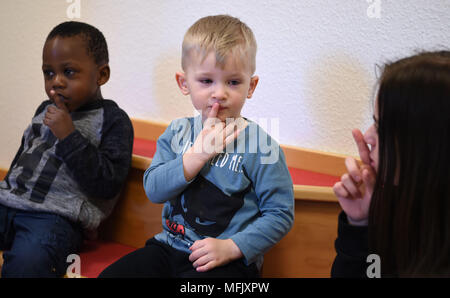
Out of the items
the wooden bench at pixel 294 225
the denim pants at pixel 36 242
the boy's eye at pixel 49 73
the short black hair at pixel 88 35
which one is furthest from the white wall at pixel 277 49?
the denim pants at pixel 36 242

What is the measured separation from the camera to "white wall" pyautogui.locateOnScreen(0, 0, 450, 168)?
1.07 meters

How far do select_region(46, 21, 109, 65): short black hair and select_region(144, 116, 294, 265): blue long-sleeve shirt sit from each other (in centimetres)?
39

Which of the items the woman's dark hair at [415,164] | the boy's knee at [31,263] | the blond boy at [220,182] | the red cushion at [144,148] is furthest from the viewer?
the red cushion at [144,148]

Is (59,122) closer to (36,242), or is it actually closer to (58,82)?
(58,82)

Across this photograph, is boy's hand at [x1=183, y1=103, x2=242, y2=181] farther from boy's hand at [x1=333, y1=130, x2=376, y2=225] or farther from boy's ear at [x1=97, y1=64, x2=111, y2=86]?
boy's ear at [x1=97, y1=64, x2=111, y2=86]

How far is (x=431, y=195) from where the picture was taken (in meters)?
0.55

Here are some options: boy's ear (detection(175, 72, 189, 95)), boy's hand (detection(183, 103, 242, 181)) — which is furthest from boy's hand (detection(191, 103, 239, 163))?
boy's ear (detection(175, 72, 189, 95))

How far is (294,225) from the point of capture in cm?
93

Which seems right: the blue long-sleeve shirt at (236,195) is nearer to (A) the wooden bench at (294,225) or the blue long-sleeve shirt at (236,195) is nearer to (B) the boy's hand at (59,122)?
(A) the wooden bench at (294,225)

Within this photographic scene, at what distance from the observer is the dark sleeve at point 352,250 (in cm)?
66

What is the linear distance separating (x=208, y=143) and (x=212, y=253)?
0.21m

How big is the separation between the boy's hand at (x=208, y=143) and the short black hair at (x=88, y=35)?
0.42 metres

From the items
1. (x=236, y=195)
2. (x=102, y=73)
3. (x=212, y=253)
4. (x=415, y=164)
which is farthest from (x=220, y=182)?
(x=102, y=73)
